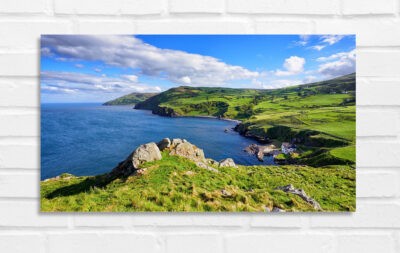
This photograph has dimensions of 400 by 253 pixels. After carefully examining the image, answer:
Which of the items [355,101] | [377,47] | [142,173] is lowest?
[142,173]

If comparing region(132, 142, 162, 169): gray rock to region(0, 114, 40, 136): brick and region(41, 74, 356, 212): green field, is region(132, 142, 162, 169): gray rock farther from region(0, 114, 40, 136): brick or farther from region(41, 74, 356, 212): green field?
region(0, 114, 40, 136): brick

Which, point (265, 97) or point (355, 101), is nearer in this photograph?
point (355, 101)

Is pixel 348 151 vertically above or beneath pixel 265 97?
beneath

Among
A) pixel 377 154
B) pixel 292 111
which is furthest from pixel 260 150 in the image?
pixel 377 154
